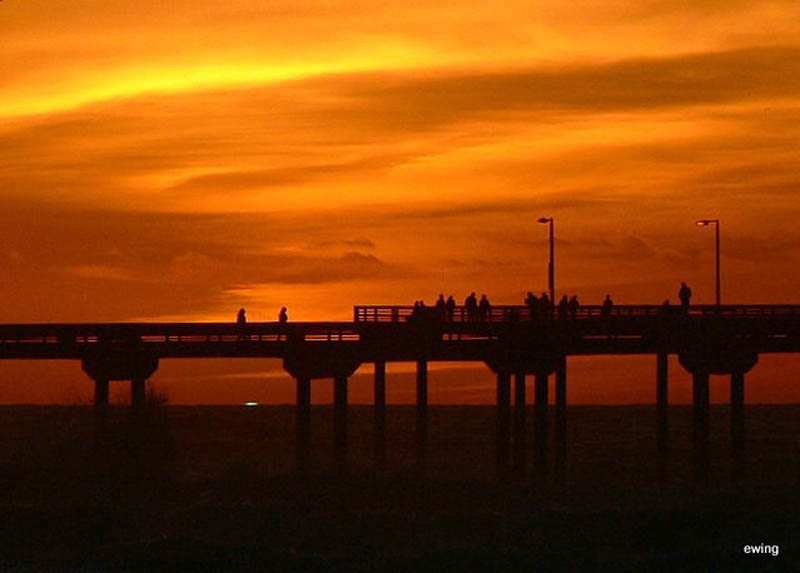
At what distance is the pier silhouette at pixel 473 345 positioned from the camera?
8062 cm

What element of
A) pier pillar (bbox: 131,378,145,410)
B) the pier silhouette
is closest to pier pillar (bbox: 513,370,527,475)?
the pier silhouette

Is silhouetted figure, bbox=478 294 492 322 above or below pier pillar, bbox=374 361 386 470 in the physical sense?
above

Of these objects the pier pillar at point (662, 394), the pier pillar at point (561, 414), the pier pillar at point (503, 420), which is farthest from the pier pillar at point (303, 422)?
the pier pillar at point (662, 394)

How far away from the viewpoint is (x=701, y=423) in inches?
3410

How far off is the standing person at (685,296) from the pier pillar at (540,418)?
7.10m

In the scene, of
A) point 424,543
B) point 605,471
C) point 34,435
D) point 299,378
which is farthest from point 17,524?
point 34,435

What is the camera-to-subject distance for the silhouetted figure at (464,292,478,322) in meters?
83.2

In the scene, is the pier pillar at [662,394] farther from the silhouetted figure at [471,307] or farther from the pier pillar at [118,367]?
the pier pillar at [118,367]

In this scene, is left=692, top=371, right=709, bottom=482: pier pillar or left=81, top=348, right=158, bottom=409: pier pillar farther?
left=692, top=371, right=709, bottom=482: pier pillar

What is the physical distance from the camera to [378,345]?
83.1 m

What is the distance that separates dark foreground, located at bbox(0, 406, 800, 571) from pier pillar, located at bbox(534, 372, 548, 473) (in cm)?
67

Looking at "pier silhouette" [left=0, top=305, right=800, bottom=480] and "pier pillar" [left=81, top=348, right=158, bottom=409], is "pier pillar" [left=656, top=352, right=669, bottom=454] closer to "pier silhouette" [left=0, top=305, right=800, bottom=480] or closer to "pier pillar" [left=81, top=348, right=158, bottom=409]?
"pier silhouette" [left=0, top=305, right=800, bottom=480]

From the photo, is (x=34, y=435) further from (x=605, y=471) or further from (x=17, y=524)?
(x=17, y=524)

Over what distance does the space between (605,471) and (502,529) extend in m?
37.5
